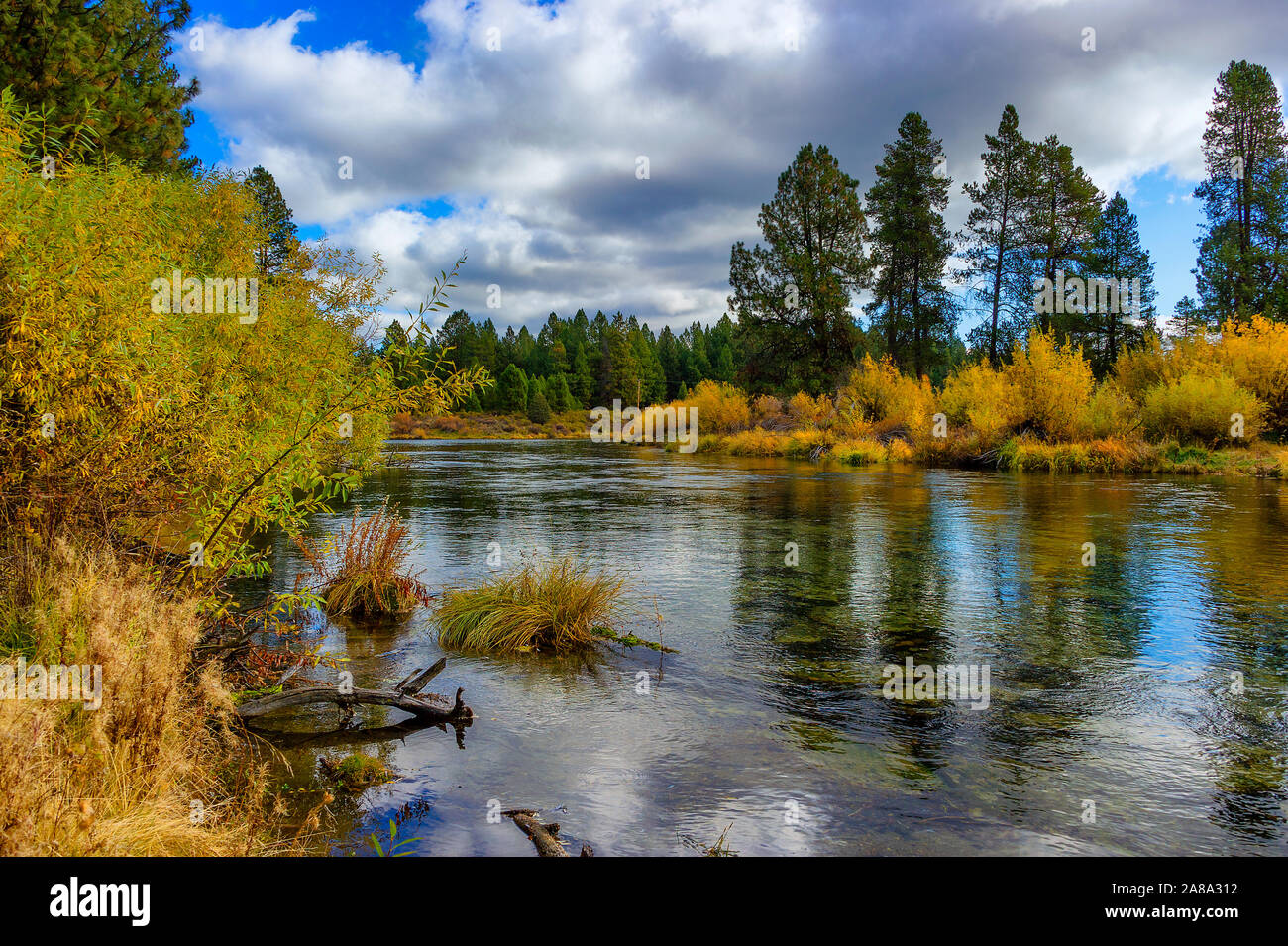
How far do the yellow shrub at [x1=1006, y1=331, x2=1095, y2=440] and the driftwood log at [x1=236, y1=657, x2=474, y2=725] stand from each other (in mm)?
30282

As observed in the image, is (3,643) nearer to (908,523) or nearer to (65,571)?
(65,571)

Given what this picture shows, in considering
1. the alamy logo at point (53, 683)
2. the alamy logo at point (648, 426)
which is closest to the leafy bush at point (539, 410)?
the alamy logo at point (648, 426)

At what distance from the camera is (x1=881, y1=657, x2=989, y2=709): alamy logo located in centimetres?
666

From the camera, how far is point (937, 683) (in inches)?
276

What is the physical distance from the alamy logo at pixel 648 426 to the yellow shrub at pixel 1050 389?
23.4 metres

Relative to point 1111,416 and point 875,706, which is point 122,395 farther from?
point 1111,416

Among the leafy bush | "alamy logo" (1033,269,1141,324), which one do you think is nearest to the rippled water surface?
"alamy logo" (1033,269,1141,324)

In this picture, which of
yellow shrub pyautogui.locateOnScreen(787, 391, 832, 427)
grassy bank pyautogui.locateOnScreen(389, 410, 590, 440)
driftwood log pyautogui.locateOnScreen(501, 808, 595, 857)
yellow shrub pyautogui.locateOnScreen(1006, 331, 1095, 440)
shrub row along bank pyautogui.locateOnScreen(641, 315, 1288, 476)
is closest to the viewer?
driftwood log pyautogui.locateOnScreen(501, 808, 595, 857)

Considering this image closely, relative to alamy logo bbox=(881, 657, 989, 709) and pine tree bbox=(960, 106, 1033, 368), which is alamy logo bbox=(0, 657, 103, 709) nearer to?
alamy logo bbox=(881, 657, 989, 709)

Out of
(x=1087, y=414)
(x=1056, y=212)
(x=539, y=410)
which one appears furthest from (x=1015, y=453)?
(x=539, y=410)

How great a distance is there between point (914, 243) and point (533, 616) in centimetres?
4563

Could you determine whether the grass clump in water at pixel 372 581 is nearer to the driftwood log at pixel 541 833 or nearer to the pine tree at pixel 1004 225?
the driftwood log at pixel 541 833
